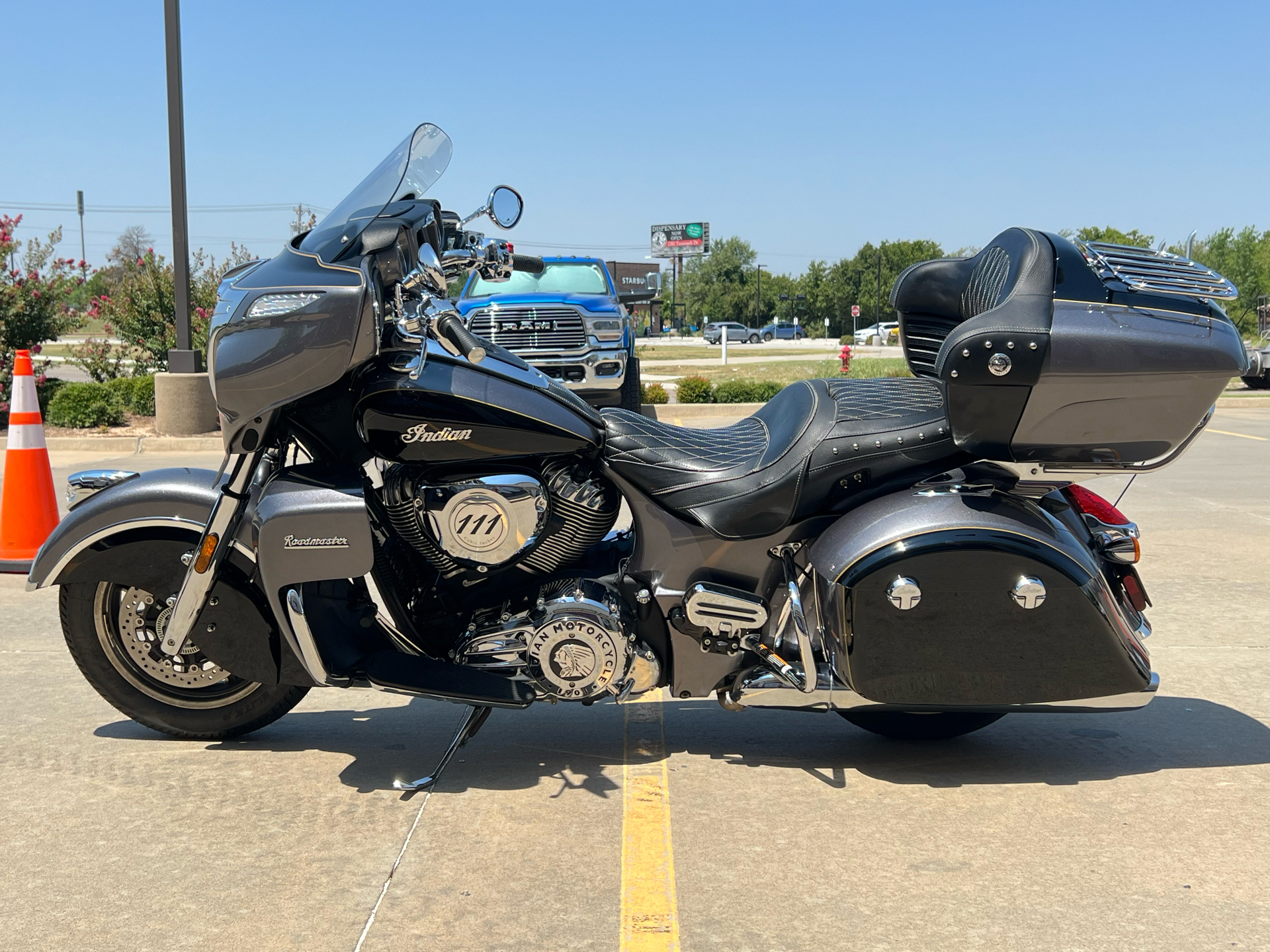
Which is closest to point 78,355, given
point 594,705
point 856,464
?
point 594,705

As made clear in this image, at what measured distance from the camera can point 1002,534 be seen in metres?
3.19

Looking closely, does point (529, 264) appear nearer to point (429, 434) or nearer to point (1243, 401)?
point (429, 434)

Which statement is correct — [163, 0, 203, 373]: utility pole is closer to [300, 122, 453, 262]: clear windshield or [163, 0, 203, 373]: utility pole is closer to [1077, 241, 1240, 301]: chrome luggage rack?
[300, 122, 453, 262]: clear windshield

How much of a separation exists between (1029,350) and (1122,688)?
1.06 m

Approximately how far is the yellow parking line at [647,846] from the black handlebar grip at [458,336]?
143 cm

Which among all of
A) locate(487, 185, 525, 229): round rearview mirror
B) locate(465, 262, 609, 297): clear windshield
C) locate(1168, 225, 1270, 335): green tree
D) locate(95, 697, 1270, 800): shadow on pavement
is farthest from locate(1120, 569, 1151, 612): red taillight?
locate(1168, 225, 1270, 335): green tree

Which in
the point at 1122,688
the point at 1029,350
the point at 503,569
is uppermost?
the point at 1029,350

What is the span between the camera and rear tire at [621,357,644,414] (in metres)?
14.5

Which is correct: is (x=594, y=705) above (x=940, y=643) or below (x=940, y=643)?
below

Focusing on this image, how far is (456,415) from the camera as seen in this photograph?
10.6ft

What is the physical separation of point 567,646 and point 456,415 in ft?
2.50

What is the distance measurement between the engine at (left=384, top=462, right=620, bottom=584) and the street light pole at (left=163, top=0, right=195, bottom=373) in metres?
10.5

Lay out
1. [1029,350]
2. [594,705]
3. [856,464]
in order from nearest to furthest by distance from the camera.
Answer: [1029,350] < [856,464] < [594,705]

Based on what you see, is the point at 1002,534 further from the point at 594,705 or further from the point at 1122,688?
the point at 594,705
